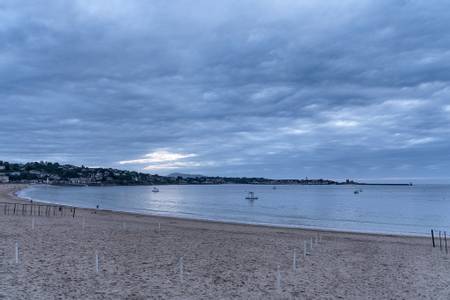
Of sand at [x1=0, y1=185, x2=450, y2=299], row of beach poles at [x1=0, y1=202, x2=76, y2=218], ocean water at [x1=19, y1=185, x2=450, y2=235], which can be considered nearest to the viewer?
sand at [x1=0, y1=185, x2=450, y2=299]

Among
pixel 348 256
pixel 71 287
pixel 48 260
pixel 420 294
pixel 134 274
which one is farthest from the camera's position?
pixel 348 256

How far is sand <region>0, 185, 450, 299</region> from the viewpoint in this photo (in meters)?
13.2

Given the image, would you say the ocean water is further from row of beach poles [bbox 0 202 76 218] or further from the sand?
the sand

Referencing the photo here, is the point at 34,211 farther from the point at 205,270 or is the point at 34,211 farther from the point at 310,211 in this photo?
the point at 310,211

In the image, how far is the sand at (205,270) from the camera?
13195 mm

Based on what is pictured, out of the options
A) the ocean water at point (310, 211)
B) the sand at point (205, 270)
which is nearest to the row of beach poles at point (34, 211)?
the ocean water at point (310, 211)

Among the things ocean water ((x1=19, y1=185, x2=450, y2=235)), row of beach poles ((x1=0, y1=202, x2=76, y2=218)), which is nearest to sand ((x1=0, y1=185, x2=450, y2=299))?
row of beach poles ((x1=0, y1=202, x2=76, y2=218))

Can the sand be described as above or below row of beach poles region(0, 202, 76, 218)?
below

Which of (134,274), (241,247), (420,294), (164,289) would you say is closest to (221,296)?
(164,289)

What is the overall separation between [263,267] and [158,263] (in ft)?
14.8

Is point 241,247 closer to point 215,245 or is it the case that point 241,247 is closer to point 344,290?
point 215,245

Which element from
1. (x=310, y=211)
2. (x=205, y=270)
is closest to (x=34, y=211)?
(x=205, y=270)

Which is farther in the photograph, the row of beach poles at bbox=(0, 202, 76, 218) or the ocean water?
the ocean water

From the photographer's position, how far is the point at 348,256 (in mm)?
21547
